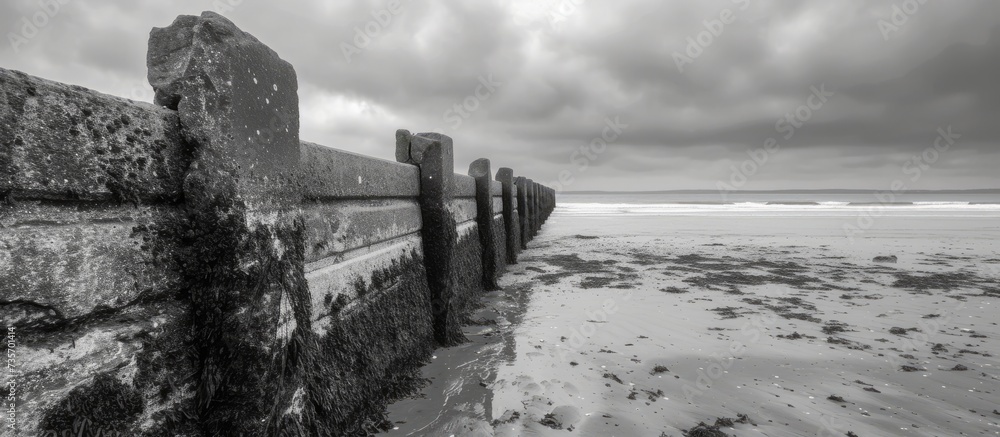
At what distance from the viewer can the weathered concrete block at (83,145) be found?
1165mm

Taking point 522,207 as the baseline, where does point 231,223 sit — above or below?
above

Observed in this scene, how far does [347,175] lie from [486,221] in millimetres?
4371

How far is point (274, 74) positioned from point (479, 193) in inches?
199

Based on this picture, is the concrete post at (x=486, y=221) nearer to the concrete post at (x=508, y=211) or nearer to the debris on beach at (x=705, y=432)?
the concrete post at (x=508, y=211)

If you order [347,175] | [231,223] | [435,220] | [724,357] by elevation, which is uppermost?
[347,175]

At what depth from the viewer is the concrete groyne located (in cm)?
123

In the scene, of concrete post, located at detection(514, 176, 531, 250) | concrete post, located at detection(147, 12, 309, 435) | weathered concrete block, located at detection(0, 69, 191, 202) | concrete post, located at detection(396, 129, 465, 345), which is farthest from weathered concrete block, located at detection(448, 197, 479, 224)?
concrete post, located at detection(514, 176, 531, 250)

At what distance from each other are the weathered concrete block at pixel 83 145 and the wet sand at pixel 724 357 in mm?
2032

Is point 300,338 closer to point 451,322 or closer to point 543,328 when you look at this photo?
point 451,322

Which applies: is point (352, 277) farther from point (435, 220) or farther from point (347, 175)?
point (435, 220)

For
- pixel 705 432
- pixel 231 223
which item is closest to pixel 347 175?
pixel 231 223

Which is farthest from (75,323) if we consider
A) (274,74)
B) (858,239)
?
(858,239)

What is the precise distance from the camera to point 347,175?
2928 millimetres

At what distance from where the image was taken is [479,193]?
7.11 meters
